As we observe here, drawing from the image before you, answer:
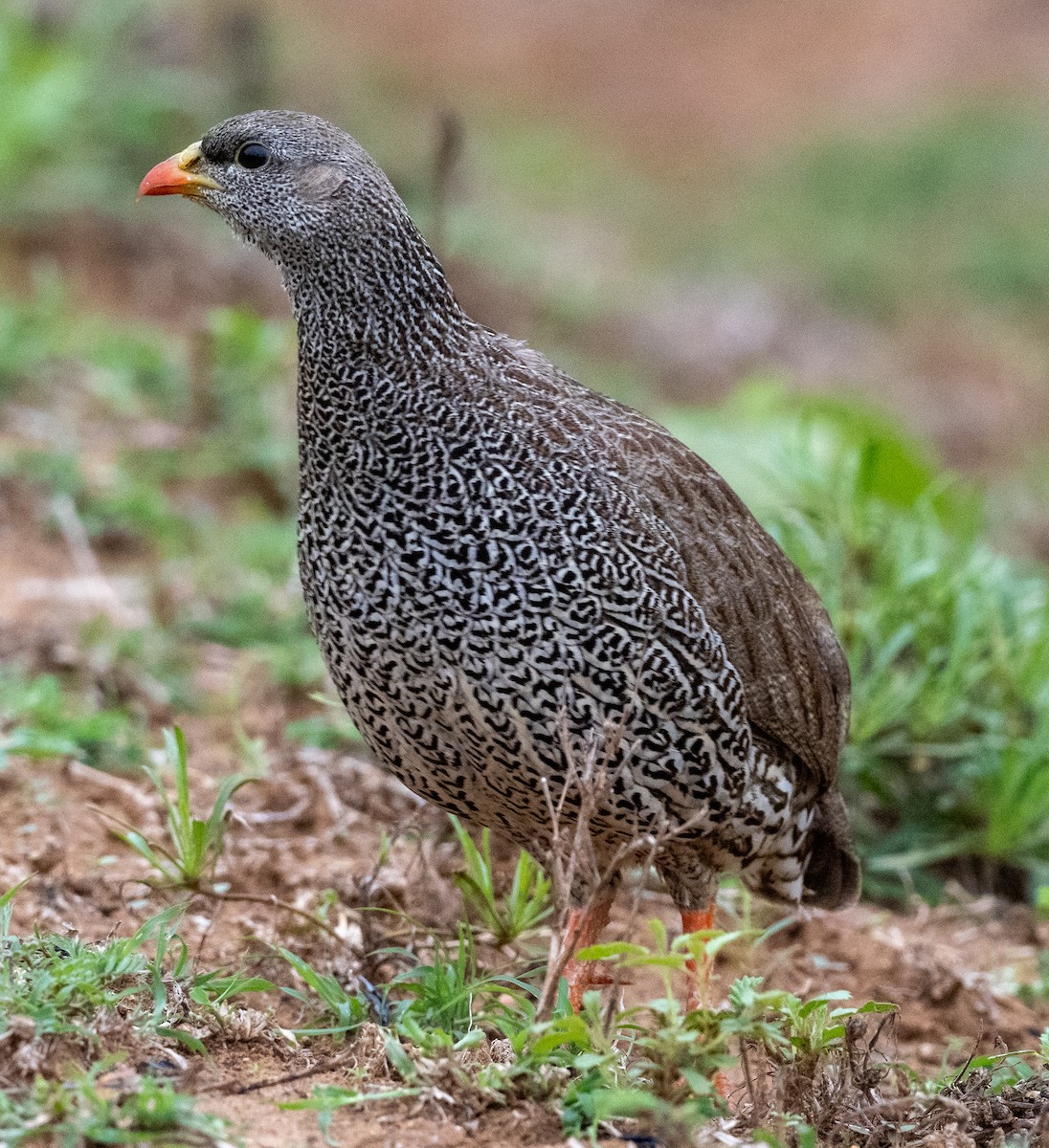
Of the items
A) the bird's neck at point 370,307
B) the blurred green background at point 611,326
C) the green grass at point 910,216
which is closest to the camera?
the bird's neck at point 370,307

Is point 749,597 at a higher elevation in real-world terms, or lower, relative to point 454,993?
higher

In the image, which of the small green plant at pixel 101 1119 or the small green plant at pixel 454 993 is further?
the small green plant at pixel 454 993

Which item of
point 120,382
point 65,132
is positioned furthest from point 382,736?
point 65,132

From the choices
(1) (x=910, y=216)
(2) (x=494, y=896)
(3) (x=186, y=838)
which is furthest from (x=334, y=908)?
(1) (x=910, y=216)

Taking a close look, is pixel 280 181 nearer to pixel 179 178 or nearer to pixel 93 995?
pixel 179 178

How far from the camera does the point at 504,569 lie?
130 inches

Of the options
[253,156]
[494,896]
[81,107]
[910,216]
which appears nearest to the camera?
[253,156]

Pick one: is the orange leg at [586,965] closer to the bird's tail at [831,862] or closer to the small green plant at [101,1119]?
the bird's tail at [831,862]

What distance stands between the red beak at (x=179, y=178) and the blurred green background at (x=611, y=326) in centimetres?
159

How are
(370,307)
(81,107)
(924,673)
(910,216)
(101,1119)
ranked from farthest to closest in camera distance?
1. (910,216)
2. (81,107)
3. (924,673)
4. (370,307)
5. (101,1119)

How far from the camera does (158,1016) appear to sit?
9.98ft

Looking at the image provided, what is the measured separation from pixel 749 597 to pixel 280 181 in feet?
4.84

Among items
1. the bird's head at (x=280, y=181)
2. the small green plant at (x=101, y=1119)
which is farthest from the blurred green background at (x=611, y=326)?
the small green plant at (x=101, y=1119)

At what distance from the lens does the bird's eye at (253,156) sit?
3.69 meters
